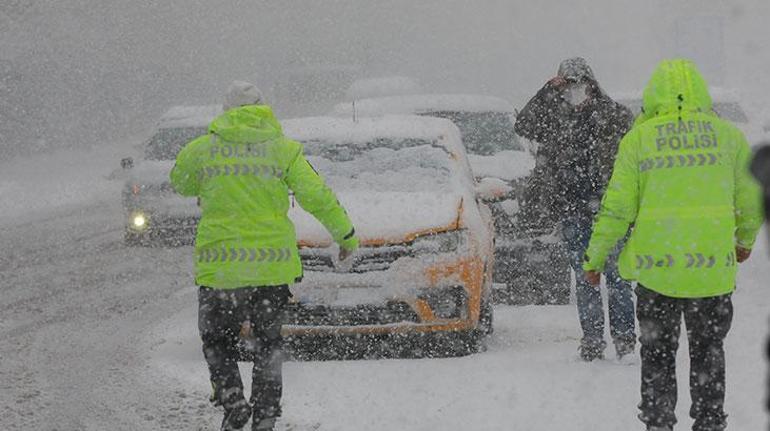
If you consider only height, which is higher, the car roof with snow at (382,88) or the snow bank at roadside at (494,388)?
the snow bank at roadside at (494,388)

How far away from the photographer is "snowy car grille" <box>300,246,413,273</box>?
23.5ft

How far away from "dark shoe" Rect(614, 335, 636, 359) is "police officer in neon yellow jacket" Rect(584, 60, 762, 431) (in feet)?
6.21

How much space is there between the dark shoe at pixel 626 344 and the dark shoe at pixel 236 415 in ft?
A: 8.10

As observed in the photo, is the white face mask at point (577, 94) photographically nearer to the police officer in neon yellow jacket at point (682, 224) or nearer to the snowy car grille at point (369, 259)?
the snowy car grille at point (369, 259)

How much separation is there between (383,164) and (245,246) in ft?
10.1

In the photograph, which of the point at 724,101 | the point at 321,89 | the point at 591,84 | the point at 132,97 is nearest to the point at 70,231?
the point at 724,101

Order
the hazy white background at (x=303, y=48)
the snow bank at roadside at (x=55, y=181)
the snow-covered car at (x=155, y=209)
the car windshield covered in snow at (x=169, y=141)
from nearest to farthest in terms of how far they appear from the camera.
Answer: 1. the snow-covered car at (x=155, y=209)
2. the car windshield covered in snow at (x=169, y=141)
3. the snow bank at roadside at (x=55, y=181)
4. the hazy white background at (x=303, y=48)

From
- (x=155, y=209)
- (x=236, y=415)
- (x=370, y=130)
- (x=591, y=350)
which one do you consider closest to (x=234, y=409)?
(x=236, y=415)

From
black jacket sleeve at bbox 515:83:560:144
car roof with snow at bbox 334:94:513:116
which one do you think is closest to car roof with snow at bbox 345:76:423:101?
car roof with snow at bbox 334:94:513:116

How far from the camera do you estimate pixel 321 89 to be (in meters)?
40.2

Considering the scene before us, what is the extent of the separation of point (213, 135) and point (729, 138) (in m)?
2.34

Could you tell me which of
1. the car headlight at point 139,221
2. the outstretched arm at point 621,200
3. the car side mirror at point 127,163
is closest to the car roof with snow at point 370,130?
the outstretched arm at point 621,200

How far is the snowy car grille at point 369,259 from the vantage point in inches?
281

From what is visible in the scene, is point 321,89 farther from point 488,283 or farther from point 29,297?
point 488,283
